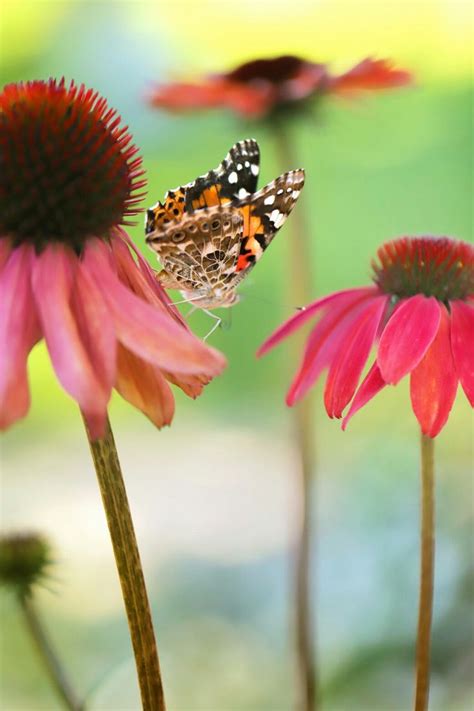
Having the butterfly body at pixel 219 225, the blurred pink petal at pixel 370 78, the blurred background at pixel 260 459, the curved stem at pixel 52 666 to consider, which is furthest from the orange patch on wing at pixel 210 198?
the blurred pink petal at pixel 370 78

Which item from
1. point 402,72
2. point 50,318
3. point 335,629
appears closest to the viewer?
point 50,318

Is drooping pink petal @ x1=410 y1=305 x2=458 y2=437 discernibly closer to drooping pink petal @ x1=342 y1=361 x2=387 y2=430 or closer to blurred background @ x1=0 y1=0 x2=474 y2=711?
drooping pink petal @ x1=342 y1=361 x2=387 y2=430

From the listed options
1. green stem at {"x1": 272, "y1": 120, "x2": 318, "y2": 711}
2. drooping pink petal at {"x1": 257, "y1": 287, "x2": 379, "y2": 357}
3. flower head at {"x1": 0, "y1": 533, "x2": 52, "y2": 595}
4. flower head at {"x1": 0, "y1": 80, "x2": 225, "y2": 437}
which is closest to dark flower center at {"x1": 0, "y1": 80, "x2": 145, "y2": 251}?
flower head at {"x1": 0, "y1": 80, "x2": 225, "y2": 437}

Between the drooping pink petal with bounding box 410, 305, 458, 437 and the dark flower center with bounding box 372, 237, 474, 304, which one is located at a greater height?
the dark flower center with bounding box 372, 237, 474, 304

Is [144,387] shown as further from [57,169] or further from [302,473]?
[302,473]

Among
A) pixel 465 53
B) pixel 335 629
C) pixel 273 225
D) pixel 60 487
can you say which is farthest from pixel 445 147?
pixel 273 225

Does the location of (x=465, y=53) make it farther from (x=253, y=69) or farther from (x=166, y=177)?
(x=253, y=69)
